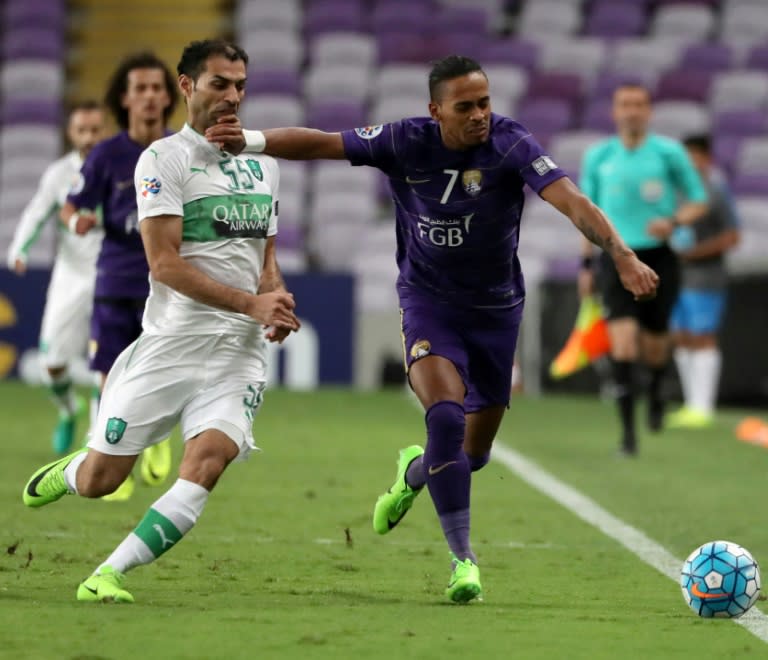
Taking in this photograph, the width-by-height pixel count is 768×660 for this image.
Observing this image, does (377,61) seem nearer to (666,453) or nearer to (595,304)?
(595,304)

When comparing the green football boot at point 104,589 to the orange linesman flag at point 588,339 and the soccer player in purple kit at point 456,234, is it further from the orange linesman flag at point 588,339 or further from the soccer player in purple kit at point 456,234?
the orange linesman flag at point 588,339

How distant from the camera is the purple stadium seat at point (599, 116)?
71.8 ft

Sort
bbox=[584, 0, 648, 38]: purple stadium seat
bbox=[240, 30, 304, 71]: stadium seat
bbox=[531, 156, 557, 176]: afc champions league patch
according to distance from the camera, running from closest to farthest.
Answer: bbox=[531, 156, 557, 176]: afc champions league patch → bbox=[240, 30, 304, 71]: stadium seat → bbox=[584, 0, 648, 38]: purple stadium seat

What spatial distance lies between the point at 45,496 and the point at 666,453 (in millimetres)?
6449

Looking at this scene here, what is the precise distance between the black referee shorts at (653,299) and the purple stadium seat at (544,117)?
963cm

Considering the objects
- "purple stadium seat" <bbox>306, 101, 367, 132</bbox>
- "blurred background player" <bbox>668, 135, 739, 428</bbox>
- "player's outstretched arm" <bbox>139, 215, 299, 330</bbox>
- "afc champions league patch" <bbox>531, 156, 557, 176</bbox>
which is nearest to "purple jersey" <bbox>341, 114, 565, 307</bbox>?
"afc champions league patch" <bbox>531, 156, 557, 176</bbox>

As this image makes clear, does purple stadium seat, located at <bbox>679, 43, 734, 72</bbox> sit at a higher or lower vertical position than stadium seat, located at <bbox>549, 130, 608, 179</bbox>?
higher

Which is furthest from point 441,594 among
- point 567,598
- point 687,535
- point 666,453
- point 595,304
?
point 595,304

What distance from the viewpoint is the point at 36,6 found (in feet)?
76.0

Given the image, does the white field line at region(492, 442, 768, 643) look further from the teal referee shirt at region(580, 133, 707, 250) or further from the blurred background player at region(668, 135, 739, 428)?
the blurred background player at region(668, 135, 739, 428)

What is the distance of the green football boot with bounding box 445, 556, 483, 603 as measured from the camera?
539 cm

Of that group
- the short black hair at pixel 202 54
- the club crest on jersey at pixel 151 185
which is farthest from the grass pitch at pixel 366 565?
the short black hair at pixel 202 54

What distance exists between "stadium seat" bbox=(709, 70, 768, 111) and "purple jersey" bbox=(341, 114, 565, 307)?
17.1 meters

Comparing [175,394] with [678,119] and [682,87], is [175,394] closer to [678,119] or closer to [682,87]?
[678,119]
